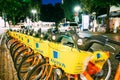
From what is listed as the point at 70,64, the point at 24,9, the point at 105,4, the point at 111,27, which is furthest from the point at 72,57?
the point at 24,9

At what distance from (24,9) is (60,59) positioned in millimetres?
68305

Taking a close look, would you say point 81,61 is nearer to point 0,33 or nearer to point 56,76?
point 56,76

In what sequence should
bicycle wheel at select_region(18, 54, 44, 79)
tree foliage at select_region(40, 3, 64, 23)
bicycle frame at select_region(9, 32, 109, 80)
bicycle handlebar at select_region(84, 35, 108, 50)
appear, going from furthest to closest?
tree foliage at select_region(40, 3, 64, 23) → bicycle wheel at select_region(18, 54, 44, 79) → bicycle handlebar at select_region(84, 35, 108, 50) → bicycle frame at select_region(9, 32, 109, 80)

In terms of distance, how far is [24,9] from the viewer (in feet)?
237

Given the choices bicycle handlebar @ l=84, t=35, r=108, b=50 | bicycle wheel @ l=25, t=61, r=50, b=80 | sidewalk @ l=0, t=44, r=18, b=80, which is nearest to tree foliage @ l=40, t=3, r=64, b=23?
sidewalk @ l=0, t=44, r=18, b=80

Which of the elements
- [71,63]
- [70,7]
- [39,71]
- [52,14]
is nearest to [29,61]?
[39,71]

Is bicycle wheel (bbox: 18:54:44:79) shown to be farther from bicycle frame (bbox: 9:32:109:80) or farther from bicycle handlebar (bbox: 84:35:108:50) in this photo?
A: bicycle handlebar (bbox: 84:35:108:50)

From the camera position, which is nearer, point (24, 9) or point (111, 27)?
point (111, 27)

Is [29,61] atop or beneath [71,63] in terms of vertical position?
beneath

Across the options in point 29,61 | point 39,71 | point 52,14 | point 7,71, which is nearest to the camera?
point 39,71

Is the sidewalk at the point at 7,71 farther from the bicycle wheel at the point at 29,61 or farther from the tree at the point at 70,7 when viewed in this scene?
the tree at the point at 70,7

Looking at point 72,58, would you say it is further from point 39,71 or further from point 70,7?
point 70,7

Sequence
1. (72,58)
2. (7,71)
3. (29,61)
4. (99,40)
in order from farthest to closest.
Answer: (7,71) → (29,61) → (99,40) → (72,58)

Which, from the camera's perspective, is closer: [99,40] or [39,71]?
[99,40]
